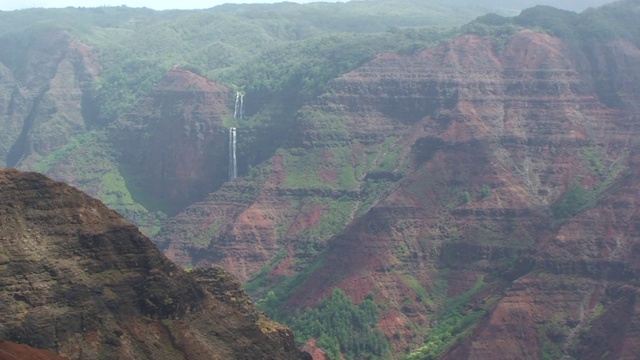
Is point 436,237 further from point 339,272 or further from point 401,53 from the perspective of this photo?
point 401,53

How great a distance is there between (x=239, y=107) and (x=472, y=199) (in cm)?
5153

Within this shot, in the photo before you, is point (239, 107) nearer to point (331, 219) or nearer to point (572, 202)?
point (331, 219)

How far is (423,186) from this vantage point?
500ft

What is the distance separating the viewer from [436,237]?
14750 centimetres

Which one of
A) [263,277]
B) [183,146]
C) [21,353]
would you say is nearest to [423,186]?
[263,277]

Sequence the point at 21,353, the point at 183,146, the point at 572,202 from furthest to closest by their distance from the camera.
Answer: the point at 183,146
the point at 572,202
the point at 21,353

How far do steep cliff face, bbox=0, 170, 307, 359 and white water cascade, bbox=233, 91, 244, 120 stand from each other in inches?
4634

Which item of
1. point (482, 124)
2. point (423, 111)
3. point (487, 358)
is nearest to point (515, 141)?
point (482, 124)

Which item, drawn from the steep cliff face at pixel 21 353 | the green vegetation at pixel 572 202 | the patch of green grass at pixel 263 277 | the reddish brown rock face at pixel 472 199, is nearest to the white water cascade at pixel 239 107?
the reddish brown rock face at pixel 472 199

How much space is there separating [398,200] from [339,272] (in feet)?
34.4

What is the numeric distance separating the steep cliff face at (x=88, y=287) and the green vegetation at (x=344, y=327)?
5666 centimetres

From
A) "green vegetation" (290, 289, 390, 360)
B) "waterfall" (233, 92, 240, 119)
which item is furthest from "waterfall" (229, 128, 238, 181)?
"green vegetation" (290, 289, 390, 360)

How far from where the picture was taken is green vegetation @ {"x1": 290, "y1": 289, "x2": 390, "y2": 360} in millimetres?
133875

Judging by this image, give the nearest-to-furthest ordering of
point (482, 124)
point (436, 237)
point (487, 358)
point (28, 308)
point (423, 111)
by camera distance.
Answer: point (28, 308) < point (487, 358) < point (436, 237) < point (482, 124) < point (423, 111)
